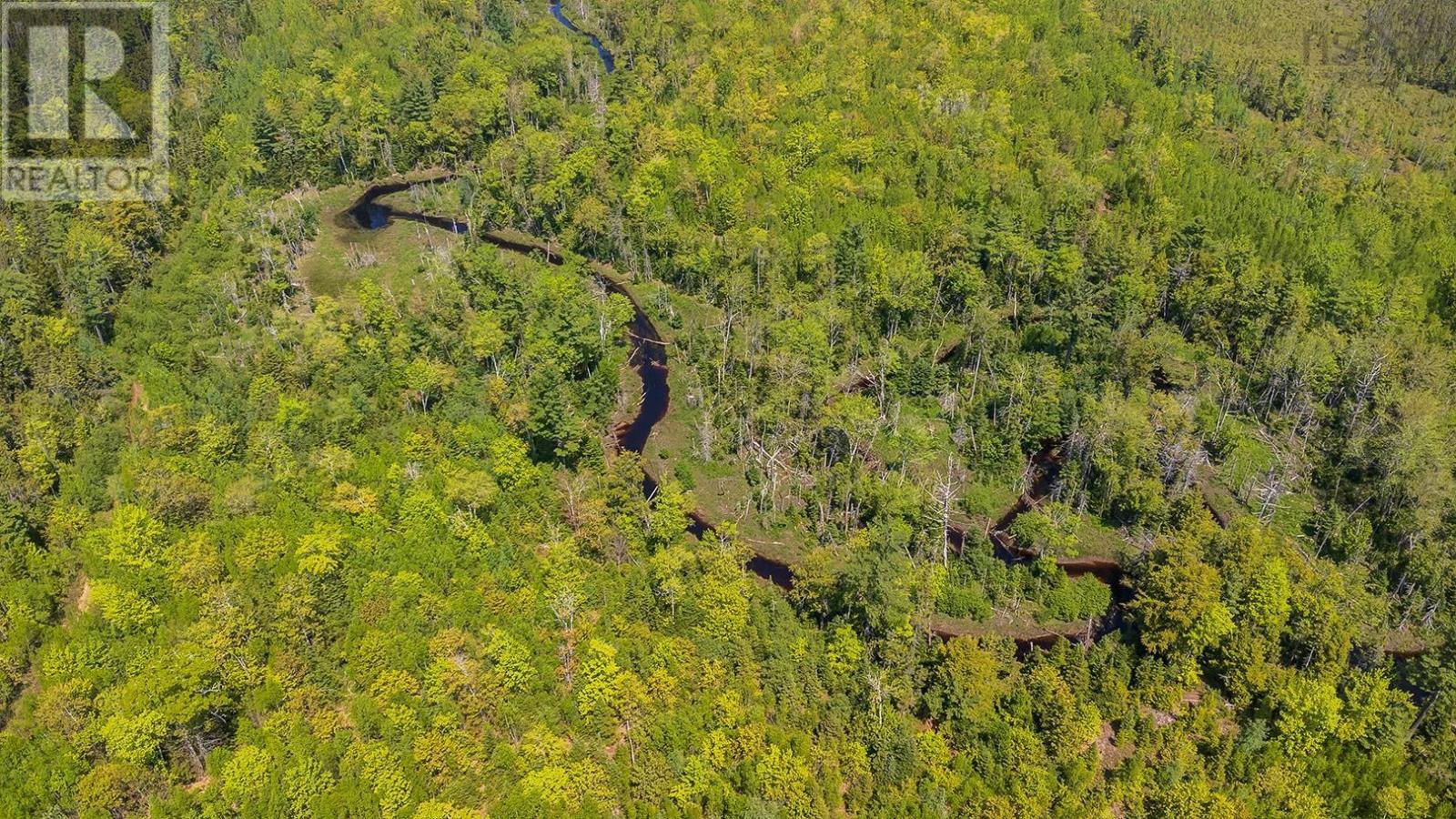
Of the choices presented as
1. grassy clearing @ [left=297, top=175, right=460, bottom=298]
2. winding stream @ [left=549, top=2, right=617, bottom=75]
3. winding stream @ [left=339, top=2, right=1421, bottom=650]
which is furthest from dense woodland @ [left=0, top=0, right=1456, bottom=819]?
winding stream @ [left=549, top=2, right=617, bottom=75]

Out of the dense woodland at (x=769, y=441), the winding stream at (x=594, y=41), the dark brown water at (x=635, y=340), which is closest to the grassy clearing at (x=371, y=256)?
the dense woodland at (x=769, y=441)

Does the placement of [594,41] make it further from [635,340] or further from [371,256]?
[635,340]

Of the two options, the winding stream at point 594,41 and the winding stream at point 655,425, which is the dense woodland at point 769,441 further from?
the winding stream at point 594,41

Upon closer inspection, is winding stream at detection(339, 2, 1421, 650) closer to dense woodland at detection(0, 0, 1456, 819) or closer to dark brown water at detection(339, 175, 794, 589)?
dark brown water at detection(339, 175, 794, 589)

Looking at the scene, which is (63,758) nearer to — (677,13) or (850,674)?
(850,674)

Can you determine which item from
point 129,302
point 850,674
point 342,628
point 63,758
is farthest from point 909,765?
point 129,302

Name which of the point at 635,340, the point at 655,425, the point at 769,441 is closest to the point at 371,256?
the point at 635,340

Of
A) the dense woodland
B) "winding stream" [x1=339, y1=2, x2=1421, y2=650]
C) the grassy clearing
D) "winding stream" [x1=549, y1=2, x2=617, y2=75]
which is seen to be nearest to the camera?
the dense woodland

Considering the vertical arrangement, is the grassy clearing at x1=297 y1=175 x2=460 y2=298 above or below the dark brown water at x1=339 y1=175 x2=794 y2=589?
below
